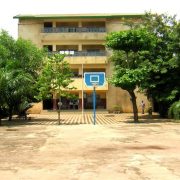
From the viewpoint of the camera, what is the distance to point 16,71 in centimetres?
2795

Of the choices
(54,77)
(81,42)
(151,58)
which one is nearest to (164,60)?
(151,58)

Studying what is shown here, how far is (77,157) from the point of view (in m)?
11.5

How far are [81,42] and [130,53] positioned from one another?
19640 mm

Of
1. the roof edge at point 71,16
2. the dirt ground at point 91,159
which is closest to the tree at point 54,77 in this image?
the dirt ground at point 91,159

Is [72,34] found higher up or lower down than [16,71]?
higher up

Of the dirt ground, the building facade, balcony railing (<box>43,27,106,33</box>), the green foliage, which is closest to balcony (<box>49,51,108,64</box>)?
the building facade

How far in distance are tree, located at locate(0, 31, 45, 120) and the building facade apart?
35.6 ft

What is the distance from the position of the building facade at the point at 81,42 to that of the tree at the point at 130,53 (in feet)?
58.7

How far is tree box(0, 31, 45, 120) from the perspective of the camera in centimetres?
2738

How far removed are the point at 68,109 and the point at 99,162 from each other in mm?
38453

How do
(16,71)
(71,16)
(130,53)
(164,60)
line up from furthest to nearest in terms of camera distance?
(71,16)
(164,60)
(130,53)
(16,71)

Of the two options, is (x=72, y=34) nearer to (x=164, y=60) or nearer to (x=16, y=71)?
(x=164, y=60)

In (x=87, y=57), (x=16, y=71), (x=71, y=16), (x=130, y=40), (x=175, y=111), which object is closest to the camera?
(x=16, y=71)

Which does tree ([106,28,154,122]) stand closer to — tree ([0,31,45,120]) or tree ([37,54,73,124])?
tree ([37,54,73,124])
